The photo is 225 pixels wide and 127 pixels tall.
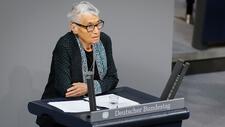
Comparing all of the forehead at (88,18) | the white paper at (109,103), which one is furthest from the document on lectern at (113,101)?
the forehead at (88,18)

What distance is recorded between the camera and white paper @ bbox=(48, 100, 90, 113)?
2855mm

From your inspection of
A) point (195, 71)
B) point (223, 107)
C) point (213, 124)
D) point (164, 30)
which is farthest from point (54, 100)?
point (195, 71)

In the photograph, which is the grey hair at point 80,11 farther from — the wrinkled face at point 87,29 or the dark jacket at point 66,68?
the dark jacket at point 66,68

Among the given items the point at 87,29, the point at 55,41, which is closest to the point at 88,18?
the point at 87,29

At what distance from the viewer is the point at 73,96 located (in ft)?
10.3

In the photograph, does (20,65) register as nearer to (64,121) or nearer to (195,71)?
(64,121)

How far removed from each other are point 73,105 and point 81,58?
0.36m

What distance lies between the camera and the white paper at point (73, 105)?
2.86 meters

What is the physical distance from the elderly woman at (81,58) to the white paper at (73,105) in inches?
5.1

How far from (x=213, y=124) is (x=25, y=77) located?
191 cm

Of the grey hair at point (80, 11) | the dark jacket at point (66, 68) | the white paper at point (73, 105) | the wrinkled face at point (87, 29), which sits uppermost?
the grey hair at point (80, 11)

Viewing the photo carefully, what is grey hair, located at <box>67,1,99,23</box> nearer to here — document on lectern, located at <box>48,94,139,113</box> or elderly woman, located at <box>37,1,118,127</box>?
elderly woman, located at <box>37,1,118,127</box>

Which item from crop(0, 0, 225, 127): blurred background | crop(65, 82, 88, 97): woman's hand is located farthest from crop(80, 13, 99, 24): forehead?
crop(0, 0, 225, 127): blurred background

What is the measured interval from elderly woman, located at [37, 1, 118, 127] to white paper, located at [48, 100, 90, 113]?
0.13m
